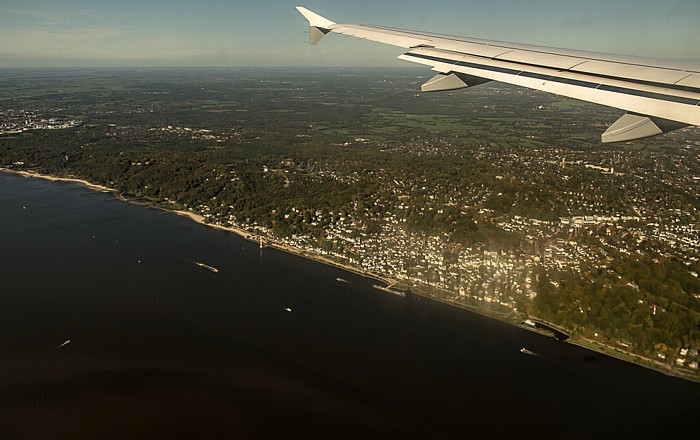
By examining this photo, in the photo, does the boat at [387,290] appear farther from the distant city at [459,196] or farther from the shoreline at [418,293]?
the distant city at [459,196]

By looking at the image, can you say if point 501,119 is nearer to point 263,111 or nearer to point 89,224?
point 263,111

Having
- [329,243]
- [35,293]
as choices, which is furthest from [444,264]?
[35,293]

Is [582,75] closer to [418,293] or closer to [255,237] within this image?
[418,293]

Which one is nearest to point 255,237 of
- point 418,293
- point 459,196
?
point 418,293

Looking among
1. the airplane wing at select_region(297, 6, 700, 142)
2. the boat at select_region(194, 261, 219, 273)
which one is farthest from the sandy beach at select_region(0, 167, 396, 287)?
the airplane wing at select_region(297, 6, 700, 142)

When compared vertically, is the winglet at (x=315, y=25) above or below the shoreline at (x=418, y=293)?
above

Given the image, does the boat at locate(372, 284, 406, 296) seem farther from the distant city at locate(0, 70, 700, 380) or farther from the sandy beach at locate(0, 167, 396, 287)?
the distant city at locate(0, 70, 700, 380)

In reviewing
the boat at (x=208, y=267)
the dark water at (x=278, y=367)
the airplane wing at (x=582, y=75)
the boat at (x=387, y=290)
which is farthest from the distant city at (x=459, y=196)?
the airplane wing at (x=582, y=75)
